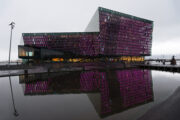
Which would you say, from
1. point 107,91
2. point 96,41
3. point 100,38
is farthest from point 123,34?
point 107,91

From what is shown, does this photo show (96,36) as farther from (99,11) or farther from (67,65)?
(67,65)

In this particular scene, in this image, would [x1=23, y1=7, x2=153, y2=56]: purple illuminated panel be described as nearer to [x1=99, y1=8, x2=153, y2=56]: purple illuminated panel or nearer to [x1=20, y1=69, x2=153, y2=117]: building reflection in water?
[x1=99, y1=8, x2=153, y2=56]: purple illuminated panel

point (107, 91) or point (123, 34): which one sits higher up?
point (123, 34)

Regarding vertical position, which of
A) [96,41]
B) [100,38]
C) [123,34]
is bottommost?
[96,41]

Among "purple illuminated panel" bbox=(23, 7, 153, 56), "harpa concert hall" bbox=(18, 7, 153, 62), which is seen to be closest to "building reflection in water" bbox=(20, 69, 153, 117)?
"harpa concert hall" bbox=(18, 7, 153, 62)

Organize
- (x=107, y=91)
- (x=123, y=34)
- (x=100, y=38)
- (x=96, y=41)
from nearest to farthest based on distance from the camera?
(x=107, y=91)
(x=100, y=38)
(x=96, y=41)
(x=123, y=34)

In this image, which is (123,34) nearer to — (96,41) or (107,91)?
(96,41)

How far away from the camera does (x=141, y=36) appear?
86.6 metres

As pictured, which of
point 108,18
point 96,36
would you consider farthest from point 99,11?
point 96,36

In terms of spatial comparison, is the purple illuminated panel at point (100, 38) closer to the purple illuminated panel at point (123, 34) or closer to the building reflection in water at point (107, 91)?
the purple illuminated panel at point (123, 34)

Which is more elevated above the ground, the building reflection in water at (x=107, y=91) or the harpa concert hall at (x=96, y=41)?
the harpa concert hall at (x=96, y=41)

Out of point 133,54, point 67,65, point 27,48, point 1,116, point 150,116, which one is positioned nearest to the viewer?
point 150,116

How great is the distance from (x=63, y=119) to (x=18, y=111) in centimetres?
441

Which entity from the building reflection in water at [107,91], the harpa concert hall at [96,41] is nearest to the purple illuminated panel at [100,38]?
the harpa concert hall at [96,41]
